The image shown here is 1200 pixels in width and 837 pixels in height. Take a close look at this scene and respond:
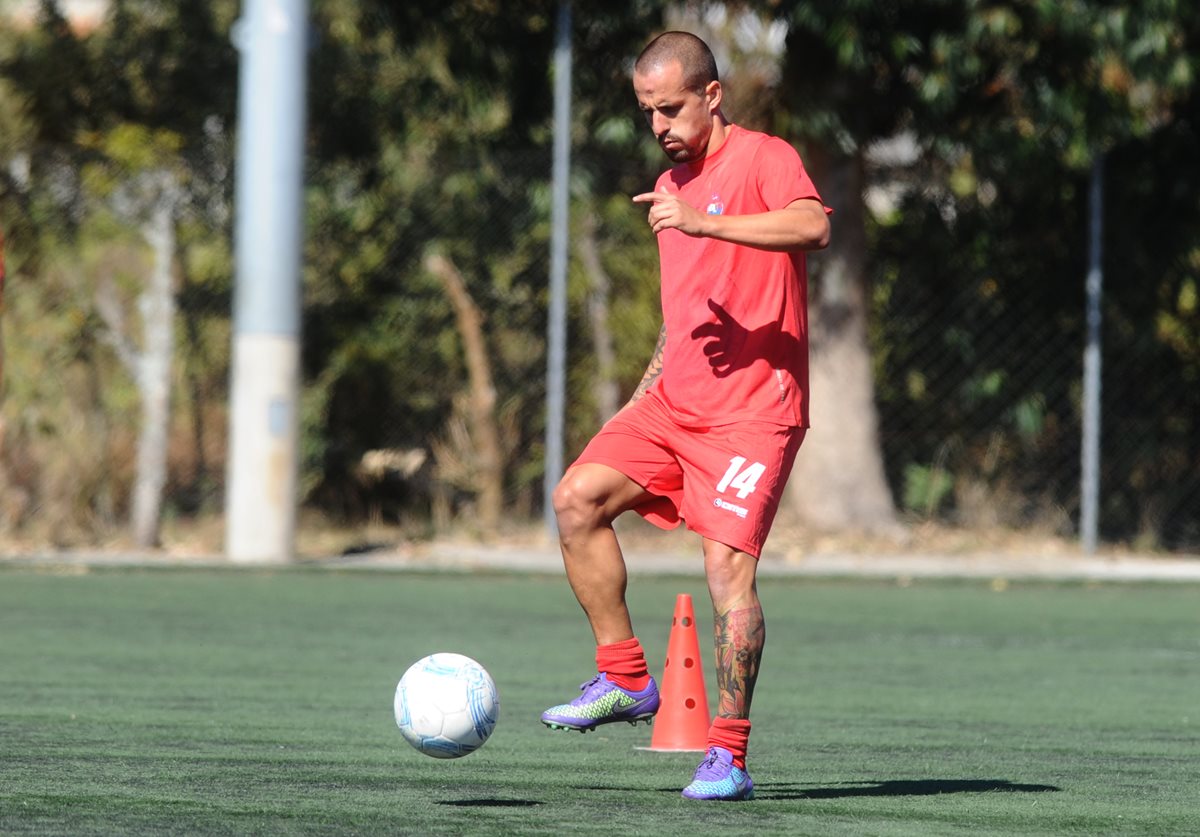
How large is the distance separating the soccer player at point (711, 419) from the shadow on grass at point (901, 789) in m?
0.27

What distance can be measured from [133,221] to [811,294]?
523 centimetres

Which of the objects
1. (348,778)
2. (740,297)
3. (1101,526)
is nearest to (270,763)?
(348,778)

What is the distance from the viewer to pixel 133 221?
16078 mm

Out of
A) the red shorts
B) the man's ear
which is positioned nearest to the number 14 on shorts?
the red shorts

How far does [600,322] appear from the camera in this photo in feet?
53.9

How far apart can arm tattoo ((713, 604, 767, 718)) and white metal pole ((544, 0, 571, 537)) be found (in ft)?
31.3

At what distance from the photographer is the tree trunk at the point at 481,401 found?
16.4 m

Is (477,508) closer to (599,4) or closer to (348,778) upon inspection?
(599,4)

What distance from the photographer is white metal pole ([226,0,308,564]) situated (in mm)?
15086

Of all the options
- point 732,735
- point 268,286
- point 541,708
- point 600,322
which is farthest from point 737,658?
point 600,322

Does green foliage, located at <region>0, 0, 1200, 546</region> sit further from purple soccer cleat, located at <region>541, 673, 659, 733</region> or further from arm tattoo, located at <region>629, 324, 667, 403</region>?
purple soccer cleat, located at <region>541, 673, 659, 733</region>

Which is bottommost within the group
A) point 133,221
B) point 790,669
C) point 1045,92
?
point 790,669

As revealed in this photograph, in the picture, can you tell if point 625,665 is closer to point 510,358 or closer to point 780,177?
point 780,177

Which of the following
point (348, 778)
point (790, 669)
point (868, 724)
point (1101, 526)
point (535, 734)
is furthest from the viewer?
point (1101, 526)
